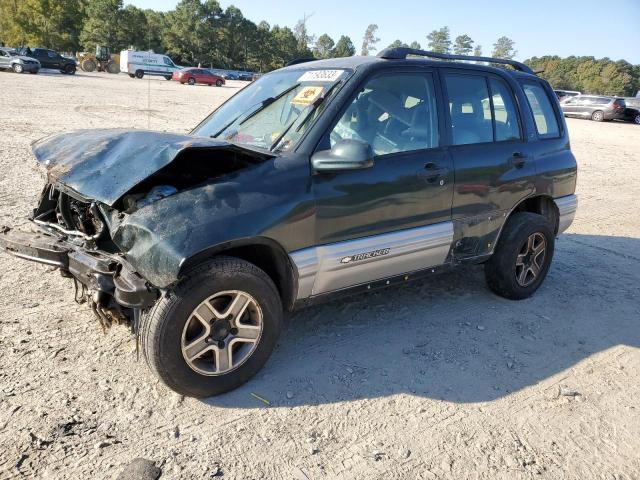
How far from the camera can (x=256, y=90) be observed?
4.13 metres

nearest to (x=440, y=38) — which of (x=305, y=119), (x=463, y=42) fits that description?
(x=463, y=42)

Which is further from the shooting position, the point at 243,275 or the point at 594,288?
the point at 594,288

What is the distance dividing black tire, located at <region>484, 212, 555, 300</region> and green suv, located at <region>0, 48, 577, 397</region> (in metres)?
0.02

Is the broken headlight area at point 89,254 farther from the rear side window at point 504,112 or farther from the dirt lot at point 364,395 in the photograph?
the rear side window at point 504,112

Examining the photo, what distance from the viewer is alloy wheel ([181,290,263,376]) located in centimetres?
289

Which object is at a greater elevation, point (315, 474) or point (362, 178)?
→ point (362, 178)

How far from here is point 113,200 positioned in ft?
8.95

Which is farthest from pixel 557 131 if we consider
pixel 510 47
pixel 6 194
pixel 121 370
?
pixel 510 47

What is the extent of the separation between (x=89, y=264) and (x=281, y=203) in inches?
44.0

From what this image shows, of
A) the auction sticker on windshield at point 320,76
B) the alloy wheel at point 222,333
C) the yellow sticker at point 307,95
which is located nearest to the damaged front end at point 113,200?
the alloy wheel at point 222,333

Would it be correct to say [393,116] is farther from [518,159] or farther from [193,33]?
[193,33]

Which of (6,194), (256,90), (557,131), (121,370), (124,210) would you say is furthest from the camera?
(6,194)

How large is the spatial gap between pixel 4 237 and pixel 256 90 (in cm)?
211

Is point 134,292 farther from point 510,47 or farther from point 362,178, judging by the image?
point 510,47
